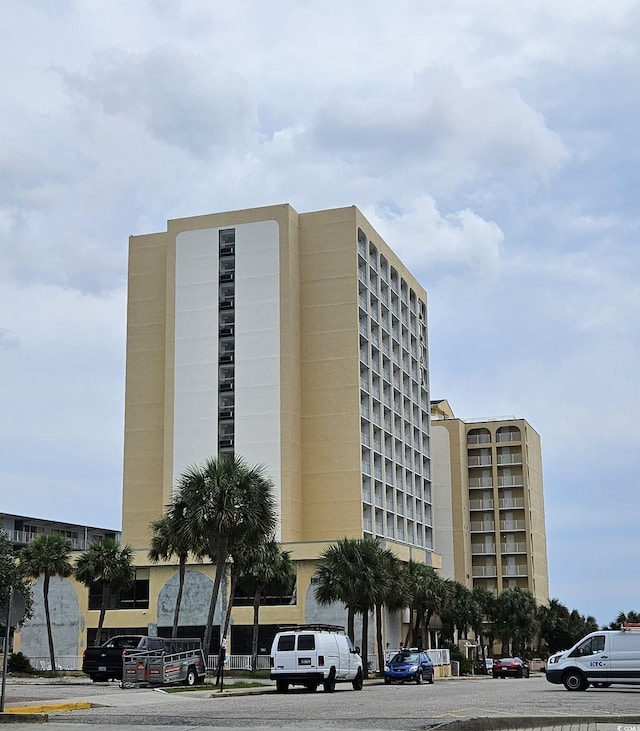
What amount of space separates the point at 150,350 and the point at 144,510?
44.4ft

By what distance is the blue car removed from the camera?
1973 inches

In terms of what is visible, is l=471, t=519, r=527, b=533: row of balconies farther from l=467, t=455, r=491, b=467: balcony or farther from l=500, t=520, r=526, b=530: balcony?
l=467, t=455, r=491, b=467: balcony

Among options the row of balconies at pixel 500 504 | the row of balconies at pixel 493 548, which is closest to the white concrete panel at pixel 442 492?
the row of balconies at pixel 493 548

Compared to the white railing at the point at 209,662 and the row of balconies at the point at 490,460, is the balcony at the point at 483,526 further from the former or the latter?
the white railing at the point at 209,662

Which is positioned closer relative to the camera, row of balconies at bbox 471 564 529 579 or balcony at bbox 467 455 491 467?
row of balconies at bbox 471 564 529 579

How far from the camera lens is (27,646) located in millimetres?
73938

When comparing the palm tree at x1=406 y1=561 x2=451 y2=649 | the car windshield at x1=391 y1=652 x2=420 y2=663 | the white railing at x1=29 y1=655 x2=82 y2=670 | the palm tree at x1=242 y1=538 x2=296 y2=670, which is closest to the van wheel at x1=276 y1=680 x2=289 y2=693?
the car windshield at x1=391 y1=652 x2=420 y2=663

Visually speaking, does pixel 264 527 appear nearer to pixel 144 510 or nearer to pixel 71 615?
pixel 71 615

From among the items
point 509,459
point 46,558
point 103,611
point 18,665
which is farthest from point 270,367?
point 509,459

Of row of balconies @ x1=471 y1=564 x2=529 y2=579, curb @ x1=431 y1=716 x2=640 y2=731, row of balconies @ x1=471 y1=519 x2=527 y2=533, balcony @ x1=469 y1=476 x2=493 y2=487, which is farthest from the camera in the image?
balcony @ x1=469 y1=476 x2=493 y2=487

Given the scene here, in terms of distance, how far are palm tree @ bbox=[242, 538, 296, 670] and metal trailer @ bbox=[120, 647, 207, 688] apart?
672 inches

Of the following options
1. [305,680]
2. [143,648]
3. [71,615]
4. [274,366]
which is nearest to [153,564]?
[71,615]

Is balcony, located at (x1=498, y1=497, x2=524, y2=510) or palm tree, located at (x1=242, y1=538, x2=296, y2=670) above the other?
balcony, located at (x1=498, y1=497, x2=524, y2=510)

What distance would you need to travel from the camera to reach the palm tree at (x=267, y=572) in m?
59.6
